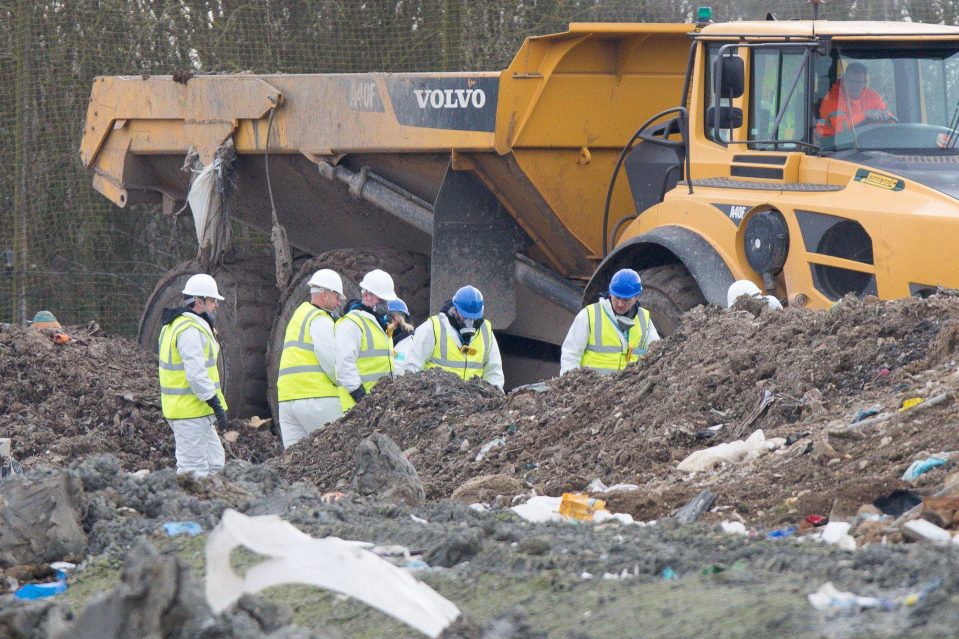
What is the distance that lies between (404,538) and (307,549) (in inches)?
35.9

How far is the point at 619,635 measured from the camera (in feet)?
10.6

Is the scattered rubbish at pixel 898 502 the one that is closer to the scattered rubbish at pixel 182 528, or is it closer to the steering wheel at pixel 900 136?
the scattered rubbish at pixel 182 528

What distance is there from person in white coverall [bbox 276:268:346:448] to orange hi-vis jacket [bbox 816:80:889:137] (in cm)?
308

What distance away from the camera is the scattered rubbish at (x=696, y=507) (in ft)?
16.1

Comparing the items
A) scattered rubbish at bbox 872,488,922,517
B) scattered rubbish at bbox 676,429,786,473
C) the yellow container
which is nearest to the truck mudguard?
scattered rubbish at bbox 676,429,786,473

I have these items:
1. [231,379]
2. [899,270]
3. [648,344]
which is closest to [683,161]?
[648,344]

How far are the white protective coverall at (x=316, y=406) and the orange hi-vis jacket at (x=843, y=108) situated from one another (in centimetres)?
308

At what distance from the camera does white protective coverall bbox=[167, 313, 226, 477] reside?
27.5 feet

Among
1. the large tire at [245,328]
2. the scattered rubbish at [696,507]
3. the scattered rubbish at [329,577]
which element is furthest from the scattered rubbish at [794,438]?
the large tire at [245,328]

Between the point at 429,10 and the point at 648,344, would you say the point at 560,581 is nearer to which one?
the point at 648,344

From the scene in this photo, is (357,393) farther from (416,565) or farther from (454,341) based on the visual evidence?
(416,565)

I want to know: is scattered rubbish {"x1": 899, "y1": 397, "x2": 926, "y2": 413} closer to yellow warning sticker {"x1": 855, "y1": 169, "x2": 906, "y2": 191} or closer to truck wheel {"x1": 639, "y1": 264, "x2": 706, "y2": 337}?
yellow warning sticker {"x1": 855, "y1": 169, "x2": 906, "y2": 191}

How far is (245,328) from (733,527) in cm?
654

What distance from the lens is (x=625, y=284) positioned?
7.82 m
